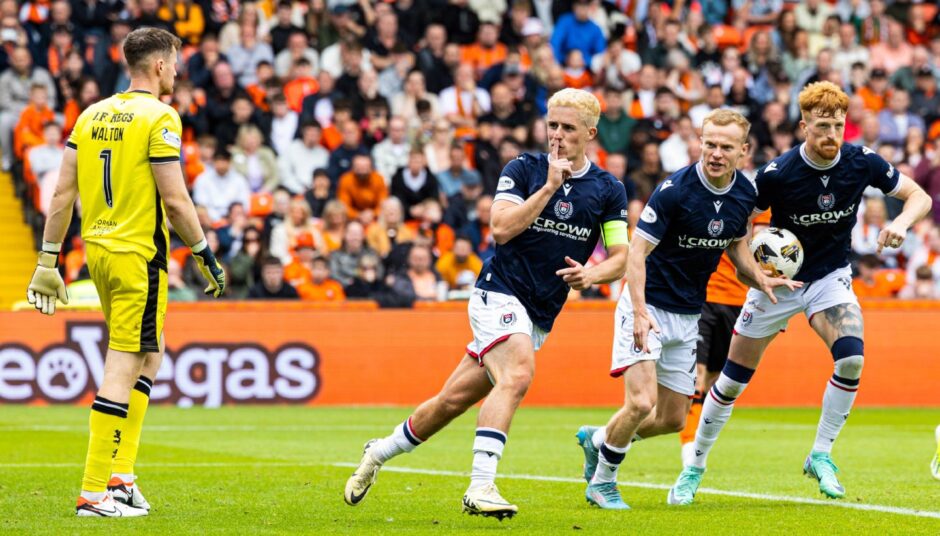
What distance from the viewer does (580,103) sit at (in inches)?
324

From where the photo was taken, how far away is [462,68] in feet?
74.9

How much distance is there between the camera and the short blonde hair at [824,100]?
9.41 m

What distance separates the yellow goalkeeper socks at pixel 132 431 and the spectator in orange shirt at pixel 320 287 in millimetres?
10542

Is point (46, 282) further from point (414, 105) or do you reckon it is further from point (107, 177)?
point (414, 105)

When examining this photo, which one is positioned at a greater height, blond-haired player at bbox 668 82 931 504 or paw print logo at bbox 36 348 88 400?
blond-haired player at bbox 668 82 931 504

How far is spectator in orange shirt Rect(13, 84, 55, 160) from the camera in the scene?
824 inches

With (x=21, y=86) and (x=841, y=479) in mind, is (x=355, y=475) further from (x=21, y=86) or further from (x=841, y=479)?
(x=21, y=86)

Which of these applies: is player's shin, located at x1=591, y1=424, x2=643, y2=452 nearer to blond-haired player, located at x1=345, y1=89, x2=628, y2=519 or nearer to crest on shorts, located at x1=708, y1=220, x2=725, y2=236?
blond-haired player, located at x1=345, y1=89, x2=628, y2=519

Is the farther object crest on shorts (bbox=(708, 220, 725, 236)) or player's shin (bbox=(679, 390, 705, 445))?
player's shin (bbox=(679, 390, 705, 445))

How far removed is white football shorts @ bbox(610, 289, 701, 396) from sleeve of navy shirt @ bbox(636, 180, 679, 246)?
18.7 inches

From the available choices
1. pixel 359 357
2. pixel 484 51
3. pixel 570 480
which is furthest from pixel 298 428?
pixel 484 51

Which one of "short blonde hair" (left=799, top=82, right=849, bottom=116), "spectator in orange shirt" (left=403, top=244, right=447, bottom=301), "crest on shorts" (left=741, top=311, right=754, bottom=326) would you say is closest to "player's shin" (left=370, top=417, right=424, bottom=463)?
"crest on shorts" (left=741, top=311, right=754, bottom=326)

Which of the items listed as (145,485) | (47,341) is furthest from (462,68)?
(145,485)

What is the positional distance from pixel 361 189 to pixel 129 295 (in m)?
12.8
